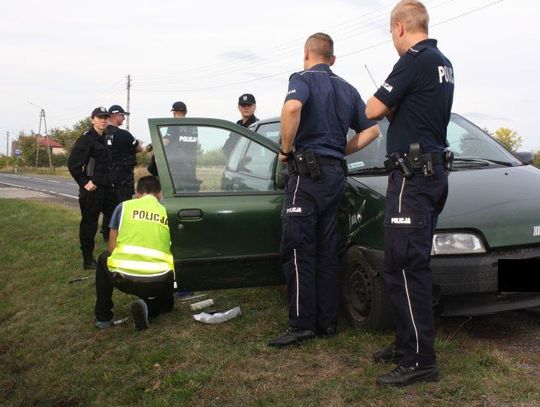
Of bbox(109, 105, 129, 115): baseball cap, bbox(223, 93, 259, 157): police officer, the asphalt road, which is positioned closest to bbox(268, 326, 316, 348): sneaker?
bbox(223, 93, 259, 157): police officer

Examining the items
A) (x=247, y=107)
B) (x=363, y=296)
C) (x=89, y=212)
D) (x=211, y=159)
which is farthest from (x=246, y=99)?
(x=363, y=296)

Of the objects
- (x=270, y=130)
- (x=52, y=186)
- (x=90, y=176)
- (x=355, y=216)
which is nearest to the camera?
(x=355, y=216)

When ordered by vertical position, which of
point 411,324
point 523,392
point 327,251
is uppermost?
point 327,251

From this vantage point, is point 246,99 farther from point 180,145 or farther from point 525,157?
point 525,157

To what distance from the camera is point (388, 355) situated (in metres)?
3.37

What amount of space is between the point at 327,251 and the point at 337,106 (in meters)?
0.96

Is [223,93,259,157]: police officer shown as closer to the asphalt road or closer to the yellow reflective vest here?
the yellow reflective vest

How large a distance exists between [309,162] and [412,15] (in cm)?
107

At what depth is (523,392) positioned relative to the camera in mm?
2908

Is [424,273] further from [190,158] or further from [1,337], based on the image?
[1,337]

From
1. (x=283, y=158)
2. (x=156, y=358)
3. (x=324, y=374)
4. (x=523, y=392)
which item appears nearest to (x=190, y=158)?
(x=283, y=158)

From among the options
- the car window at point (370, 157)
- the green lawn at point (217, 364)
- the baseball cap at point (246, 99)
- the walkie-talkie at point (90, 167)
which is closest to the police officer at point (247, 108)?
the baseball cap at point (246, 99)

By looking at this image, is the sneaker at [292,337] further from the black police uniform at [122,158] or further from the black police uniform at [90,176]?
the black police uniform at [122,158]

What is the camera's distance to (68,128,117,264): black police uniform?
649 centimetres
